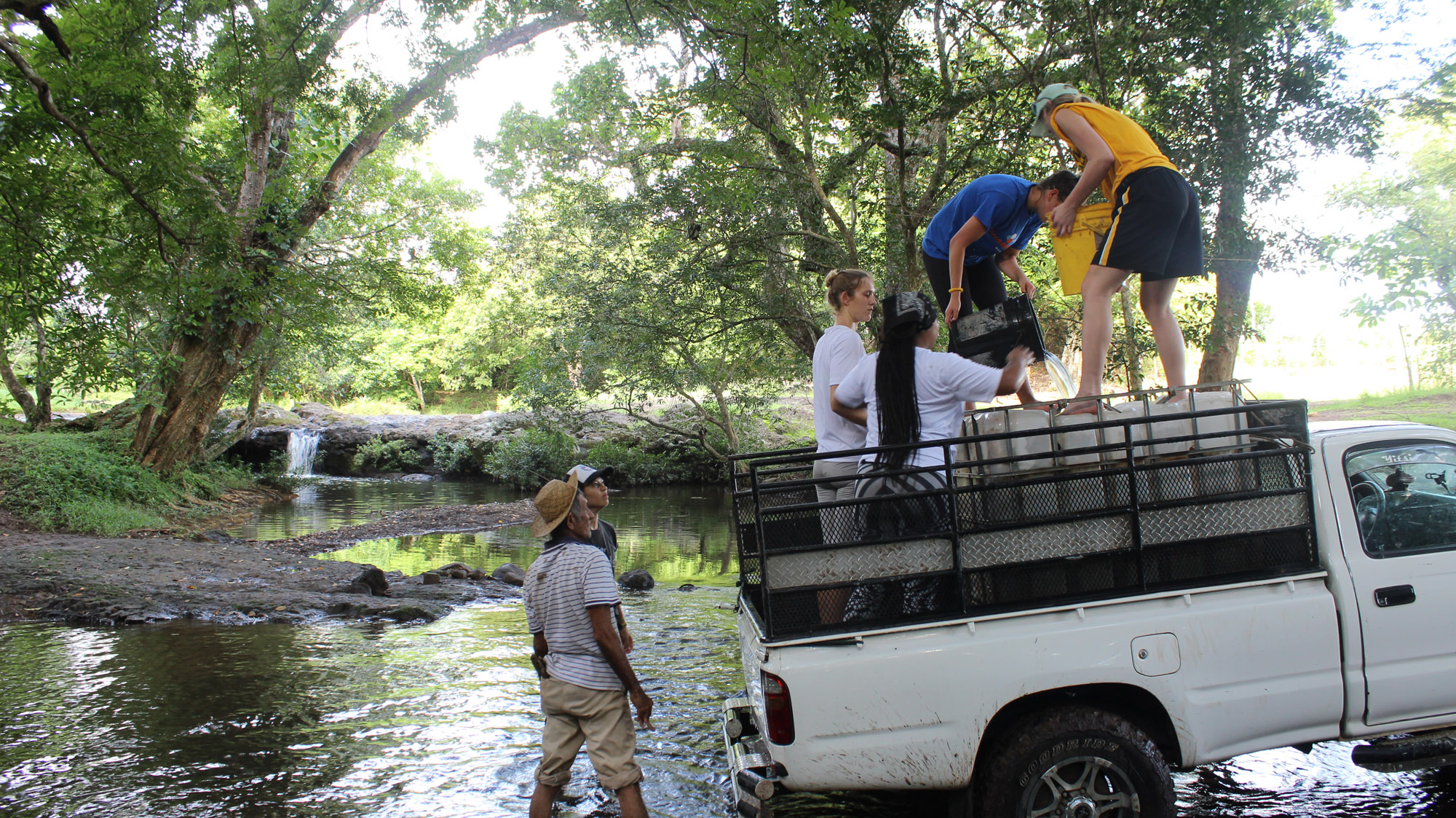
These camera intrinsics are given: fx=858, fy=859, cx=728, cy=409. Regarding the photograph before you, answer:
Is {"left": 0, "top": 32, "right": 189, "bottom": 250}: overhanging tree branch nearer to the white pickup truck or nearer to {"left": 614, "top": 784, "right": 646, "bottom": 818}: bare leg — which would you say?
the white pickup truck

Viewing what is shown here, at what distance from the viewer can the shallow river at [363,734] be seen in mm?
4273

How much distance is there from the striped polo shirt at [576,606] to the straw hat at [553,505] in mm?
101

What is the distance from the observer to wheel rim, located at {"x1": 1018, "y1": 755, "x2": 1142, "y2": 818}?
10.1 feet

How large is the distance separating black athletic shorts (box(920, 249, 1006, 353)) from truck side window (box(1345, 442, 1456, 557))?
2.14 meters

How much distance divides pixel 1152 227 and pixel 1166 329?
1.86 ft

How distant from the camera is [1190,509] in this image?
11.0 ft

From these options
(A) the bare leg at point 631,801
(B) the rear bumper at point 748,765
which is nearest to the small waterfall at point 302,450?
(A) the bare leg at point 631,801

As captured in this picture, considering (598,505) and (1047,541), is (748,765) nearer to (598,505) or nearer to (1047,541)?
(1047,541)

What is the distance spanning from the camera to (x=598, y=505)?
4.88 meters

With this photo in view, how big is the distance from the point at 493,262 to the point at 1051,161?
2672cm

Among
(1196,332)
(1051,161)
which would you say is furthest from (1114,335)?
(1051,161)

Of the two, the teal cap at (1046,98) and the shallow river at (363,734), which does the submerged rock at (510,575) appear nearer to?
the shallow river at (363,734)

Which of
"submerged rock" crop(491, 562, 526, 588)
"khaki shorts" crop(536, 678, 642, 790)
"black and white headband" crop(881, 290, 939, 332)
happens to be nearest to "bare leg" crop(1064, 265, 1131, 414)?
"black and white headband" crop(881, 290, 939, 332)

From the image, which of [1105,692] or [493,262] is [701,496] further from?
[1105,692]
